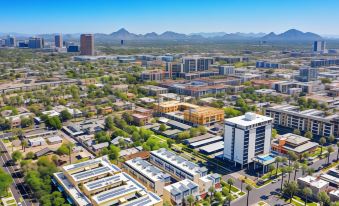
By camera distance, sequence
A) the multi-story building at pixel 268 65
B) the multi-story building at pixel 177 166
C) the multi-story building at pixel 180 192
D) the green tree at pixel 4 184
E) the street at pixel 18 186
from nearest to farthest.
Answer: the green tree at pixel 4 184, the multi-story building at pixel 180 192, the street at pixel 18 186, the multi-story building at pixel 177 166, the multi-story building at pixel 268 65

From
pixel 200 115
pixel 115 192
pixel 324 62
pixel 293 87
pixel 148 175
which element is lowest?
pixel 148 175

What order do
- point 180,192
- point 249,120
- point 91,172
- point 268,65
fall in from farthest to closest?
point 268,65
point 249,120
point 91,172
point 180,192

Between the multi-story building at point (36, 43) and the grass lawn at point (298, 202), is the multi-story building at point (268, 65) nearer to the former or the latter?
the grass lawn at point (298, 202)

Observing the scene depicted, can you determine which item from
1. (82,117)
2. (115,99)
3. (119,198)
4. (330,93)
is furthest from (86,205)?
(330,93)

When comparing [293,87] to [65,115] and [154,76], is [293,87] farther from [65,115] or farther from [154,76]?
[65,115]

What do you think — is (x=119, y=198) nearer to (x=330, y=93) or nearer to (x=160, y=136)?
(x=160, y=136)

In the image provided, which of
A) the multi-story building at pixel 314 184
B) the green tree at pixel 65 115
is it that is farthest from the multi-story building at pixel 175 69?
the multi-story building at pixel 314 184

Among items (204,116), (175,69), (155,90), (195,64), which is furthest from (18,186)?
(195,64)
